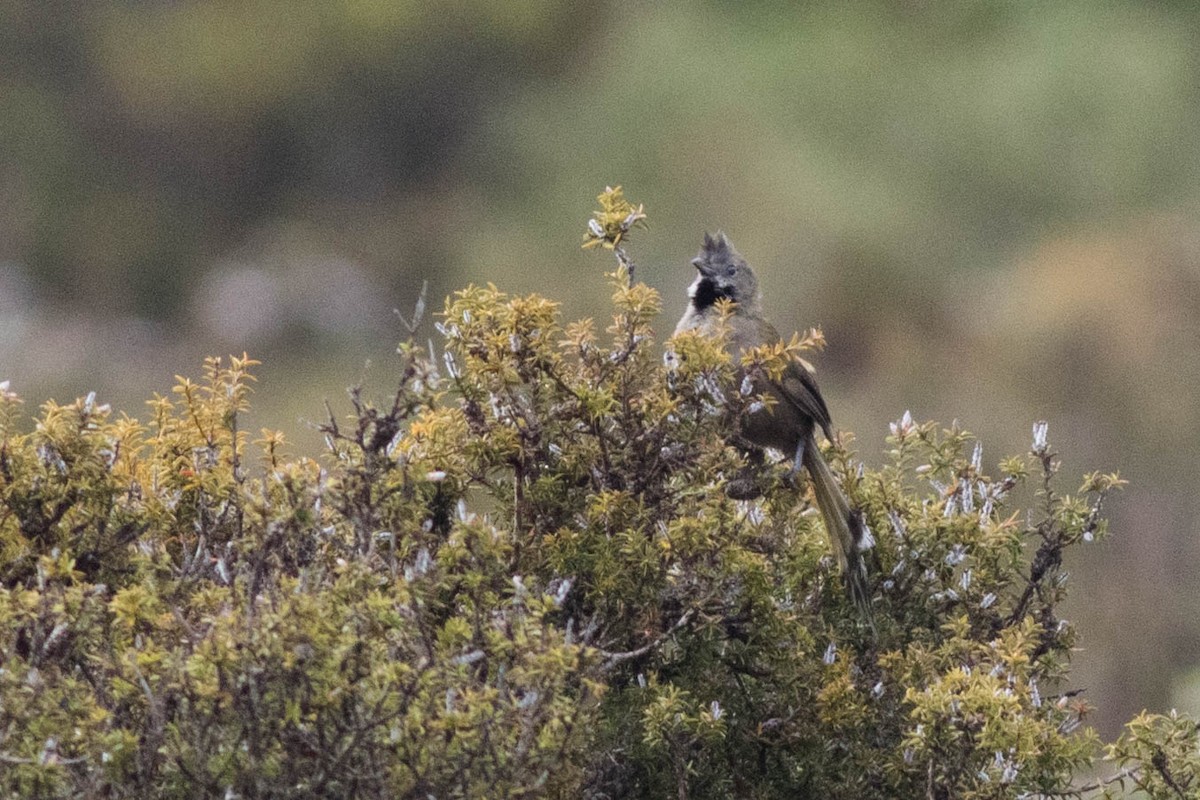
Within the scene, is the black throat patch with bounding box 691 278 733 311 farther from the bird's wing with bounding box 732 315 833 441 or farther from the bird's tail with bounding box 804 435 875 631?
the bird's tail with bounding box 804 435 875 631

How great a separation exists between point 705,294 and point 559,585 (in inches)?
64.2

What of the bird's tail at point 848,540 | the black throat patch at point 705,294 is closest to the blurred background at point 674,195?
the black throat patch at point 705,294

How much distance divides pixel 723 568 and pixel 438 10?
1777 cm

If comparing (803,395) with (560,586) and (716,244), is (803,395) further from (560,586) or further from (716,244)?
(560,586)

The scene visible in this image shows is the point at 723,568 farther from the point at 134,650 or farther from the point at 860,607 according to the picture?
the point at 134,650

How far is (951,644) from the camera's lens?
2902mm

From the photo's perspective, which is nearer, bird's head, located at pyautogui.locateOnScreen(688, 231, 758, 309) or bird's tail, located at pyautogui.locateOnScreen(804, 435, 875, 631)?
bird's tail, located at pyautogui.locateOnScreen(804, 435, 875, 631)

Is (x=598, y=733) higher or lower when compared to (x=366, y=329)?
lower

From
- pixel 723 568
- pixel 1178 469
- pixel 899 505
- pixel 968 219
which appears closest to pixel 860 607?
pixel 899 505

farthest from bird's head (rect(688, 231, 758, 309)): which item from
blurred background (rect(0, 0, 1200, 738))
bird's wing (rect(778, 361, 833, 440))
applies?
blurred background (rect(0, 0, 1200, 738))

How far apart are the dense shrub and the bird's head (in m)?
1.02

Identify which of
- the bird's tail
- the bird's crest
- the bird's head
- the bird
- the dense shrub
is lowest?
the dense shrub

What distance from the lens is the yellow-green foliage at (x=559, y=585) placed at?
7.22 feet

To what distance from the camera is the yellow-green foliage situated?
220 centimetres
